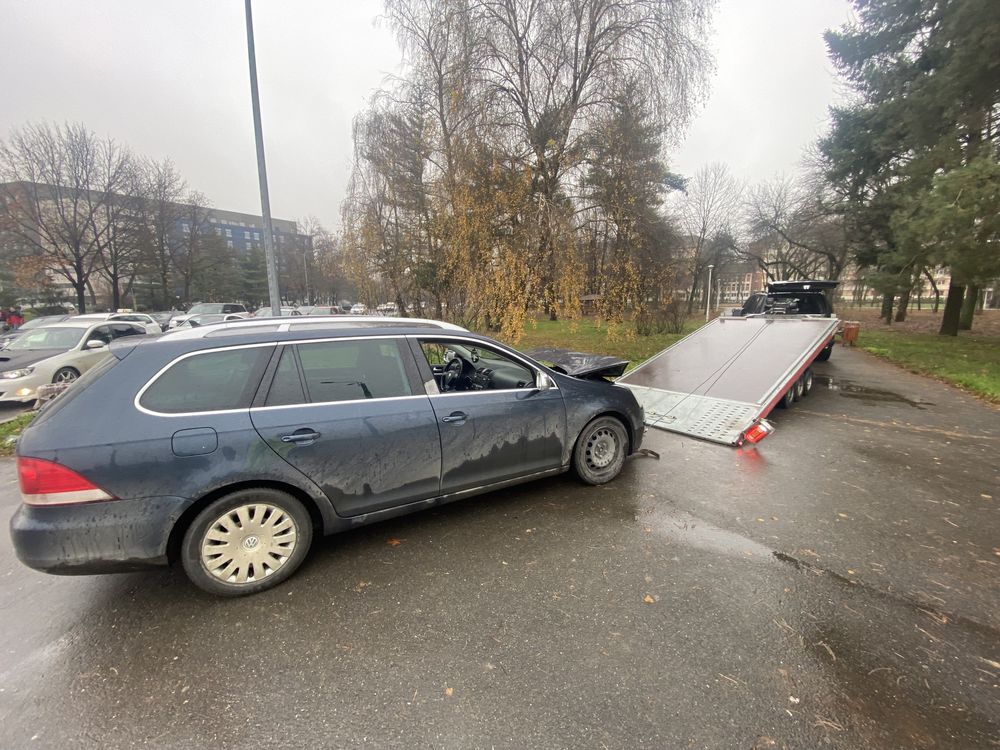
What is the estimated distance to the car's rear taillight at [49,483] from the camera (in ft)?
7.13

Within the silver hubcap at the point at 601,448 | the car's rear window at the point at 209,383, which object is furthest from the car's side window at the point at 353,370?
the silver hubcap at the point at 601,448

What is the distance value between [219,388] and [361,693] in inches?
75.1

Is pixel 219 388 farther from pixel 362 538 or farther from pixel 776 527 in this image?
pixel 776 527

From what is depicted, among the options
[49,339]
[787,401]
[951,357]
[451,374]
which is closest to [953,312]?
A: [951,357]

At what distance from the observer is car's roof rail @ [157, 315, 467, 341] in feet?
9.44

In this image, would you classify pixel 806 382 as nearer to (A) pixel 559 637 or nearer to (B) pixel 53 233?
(A) pixel 559 637

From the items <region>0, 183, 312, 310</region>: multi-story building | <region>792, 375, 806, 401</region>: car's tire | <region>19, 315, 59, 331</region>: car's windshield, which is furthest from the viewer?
<region>0, 183, 312, 310</region>: multi-story building

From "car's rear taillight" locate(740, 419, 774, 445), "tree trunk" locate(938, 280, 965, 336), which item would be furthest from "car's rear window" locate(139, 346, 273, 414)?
"tree trunk" locate(938, 280, 965, 336)

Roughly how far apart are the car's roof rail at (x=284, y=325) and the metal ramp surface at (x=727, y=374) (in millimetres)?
4009

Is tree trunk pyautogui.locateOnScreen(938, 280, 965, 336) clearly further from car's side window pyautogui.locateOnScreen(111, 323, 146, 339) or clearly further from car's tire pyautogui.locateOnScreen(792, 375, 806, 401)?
car's side window pyautogui.locateOnScreen(111, 323, 146, 339)

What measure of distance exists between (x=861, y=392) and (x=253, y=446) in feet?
33.6

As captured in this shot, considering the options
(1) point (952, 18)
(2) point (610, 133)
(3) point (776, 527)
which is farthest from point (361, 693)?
(1) point (952, 18)

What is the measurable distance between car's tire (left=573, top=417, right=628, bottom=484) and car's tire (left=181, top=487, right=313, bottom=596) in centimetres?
241

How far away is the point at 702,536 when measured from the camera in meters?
3.25
